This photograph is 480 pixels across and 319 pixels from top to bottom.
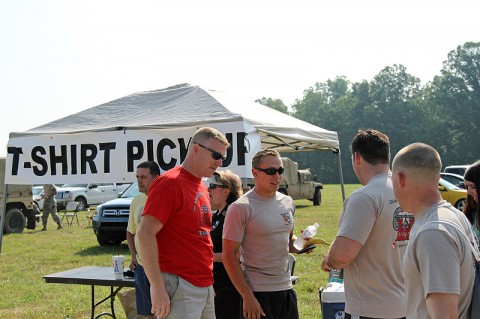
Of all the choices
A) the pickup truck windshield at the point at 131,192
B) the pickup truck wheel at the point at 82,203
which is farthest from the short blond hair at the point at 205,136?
the pickup truck wheel at the point at 82,203

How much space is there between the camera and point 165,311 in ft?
11.4

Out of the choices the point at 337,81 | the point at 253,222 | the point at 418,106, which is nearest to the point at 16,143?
the point at 253,222

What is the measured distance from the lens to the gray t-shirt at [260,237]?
3.98 m

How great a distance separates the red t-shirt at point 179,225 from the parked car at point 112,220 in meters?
10.7

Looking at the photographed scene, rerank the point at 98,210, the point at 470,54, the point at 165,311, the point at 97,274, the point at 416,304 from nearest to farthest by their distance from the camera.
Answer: the point at 416,304, the point at 165,311, the point at 97,274, the point at 98,210, the point at 470,54

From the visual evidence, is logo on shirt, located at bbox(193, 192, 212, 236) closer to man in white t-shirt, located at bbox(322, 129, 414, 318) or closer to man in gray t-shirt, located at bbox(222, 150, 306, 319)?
man in gray t-shirt, located at bbox(222, 150, 306, 319)

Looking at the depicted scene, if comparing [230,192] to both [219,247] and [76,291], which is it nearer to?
[219,247]

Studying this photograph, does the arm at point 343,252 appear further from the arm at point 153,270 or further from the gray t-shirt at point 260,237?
the arm at point 153,270

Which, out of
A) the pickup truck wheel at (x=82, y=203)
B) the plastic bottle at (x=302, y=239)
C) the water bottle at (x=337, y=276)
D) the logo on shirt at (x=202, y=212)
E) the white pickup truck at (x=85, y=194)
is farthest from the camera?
the pickup truck wheel at (x=82, y=203)

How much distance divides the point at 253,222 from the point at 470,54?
9031 cm

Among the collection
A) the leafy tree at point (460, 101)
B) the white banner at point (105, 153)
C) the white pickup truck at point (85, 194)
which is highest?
the leafy tree at point (460, 101)

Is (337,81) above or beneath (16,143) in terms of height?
above

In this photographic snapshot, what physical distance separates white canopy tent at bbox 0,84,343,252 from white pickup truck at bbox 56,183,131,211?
23713mm

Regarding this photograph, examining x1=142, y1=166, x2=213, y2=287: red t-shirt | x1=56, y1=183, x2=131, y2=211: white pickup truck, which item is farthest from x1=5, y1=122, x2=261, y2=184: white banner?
x1=56, y1=183, x2=131, y2=211: white pickup truck
